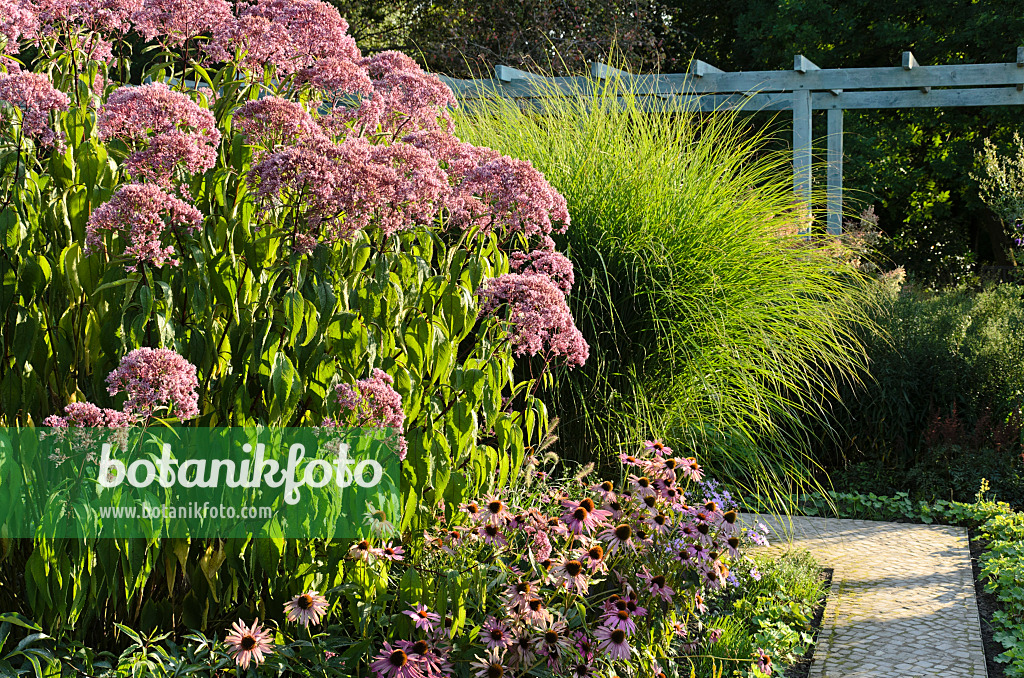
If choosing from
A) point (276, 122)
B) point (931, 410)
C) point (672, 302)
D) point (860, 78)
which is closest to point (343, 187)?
point (276, 122)

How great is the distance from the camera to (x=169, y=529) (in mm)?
2096

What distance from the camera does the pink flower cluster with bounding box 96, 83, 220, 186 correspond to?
190 cm

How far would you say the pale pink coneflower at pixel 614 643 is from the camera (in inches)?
83.4

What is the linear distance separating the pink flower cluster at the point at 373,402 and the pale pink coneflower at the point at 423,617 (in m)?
0.43

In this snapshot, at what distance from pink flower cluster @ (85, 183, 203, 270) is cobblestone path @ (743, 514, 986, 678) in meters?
2.23

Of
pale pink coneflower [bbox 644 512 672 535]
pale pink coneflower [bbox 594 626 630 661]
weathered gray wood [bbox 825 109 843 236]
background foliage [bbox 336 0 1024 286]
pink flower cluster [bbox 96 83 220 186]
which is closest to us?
pink flower cluster [bbox 96 83 220 186]

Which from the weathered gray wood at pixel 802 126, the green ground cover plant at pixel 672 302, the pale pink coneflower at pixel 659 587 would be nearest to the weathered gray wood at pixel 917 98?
the weathered gray wood at pixel 802 126

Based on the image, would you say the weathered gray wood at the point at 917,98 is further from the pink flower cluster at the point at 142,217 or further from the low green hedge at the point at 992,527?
the pink flower cluster at the point at 142,217

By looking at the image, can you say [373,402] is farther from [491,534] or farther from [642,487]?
[642,487]

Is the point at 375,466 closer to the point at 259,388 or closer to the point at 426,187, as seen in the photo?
the point at 259,388

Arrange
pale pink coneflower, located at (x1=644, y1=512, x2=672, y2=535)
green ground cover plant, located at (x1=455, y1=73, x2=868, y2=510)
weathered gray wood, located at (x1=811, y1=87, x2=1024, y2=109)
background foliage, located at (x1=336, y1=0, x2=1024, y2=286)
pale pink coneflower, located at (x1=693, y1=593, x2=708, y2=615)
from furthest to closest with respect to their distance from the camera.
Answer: background foliage, located at (x1=336, y1=0, x2=1024, y2=286) → weathered gray wood, located at (x1=811, y1=87, x2=1024, y2=109) → green ground cover plant, located at (x1=455, y1=73, x2=868, y2=510) → pale pink coneflower, located at (x1=693, y1=593, x2=708, y2=615) → pale pink coneflower, located at (x1=644, y1=512, x2=672, y2=535)

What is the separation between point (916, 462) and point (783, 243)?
5.83 ft

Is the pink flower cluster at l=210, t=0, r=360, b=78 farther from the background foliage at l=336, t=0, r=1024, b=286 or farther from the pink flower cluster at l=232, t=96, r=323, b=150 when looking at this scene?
the background foliage at l=336, t=0, r=1024, b=286

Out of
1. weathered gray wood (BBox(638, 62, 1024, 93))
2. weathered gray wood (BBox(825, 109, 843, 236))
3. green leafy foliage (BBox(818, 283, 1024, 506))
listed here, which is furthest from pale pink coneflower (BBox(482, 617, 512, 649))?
weathered gray wood (BBox(638, 62, 1024, 93))
